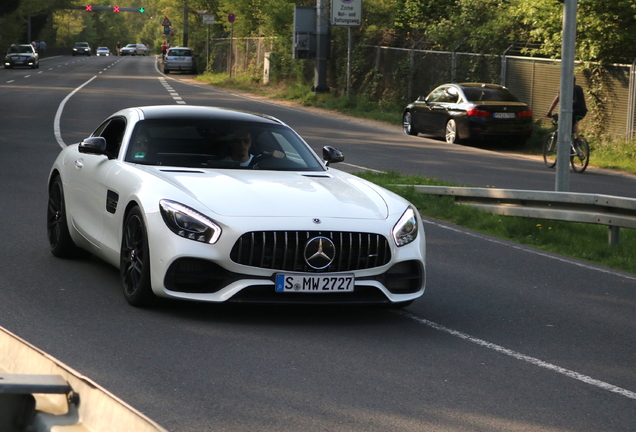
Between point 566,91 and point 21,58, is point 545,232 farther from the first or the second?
point 21,58

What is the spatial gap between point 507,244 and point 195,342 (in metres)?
5.91

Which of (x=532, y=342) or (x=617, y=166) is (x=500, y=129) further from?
(x=532, y=342)

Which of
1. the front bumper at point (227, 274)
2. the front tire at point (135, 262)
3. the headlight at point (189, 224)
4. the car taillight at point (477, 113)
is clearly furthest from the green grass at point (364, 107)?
the headlight at point (189, 224)

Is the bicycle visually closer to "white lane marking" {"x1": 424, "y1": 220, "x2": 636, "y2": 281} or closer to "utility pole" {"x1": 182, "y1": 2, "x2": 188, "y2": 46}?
"white lane marking" {"x1": 424, "y1": 220, "x2": 636, "y2": 281}

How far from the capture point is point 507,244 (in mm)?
11430

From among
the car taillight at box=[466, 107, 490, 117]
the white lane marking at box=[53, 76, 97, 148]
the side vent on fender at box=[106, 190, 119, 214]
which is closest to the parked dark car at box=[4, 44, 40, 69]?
the white lane marking at box=[53, 76, 97, 148]

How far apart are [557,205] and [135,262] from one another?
6.24m

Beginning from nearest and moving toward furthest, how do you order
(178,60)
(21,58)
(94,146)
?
(94,146), (178,60), (21,58)

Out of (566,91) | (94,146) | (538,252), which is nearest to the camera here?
(94,146)

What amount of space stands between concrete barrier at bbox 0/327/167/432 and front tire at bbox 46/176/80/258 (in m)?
5.53

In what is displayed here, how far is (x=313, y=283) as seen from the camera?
6582 millimetres

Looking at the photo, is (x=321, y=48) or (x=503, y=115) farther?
(x=321, y=48)

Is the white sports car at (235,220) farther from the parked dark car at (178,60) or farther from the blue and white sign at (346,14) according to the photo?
the parked dark car at (178,60)

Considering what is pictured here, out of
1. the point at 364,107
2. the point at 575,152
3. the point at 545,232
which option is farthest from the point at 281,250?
the point at 364,107
